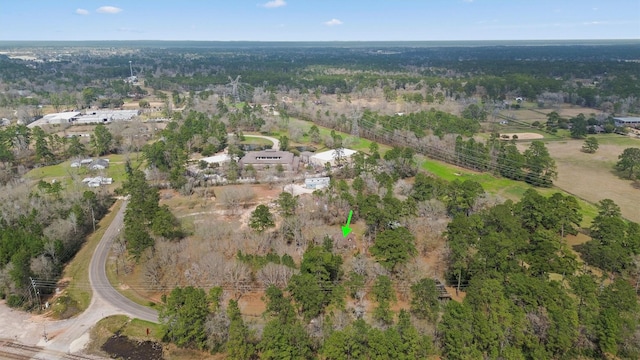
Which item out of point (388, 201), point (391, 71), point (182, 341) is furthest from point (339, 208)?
point (391, 71)

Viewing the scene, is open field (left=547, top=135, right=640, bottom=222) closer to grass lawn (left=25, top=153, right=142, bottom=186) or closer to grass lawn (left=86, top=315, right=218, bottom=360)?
grass lawn (left=86, top=315, right=218, bottom=360)

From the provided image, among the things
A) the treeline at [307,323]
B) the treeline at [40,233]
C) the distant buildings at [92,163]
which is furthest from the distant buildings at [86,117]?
the treeline at [307,323]

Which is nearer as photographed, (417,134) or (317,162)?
(317,162)

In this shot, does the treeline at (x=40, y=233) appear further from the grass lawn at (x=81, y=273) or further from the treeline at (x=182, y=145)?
the treeline at (x=182, y=145)

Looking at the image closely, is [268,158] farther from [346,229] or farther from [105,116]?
[105,116]

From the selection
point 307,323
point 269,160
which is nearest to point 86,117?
point 269,160

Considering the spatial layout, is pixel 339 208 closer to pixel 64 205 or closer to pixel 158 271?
pixel 158 271
